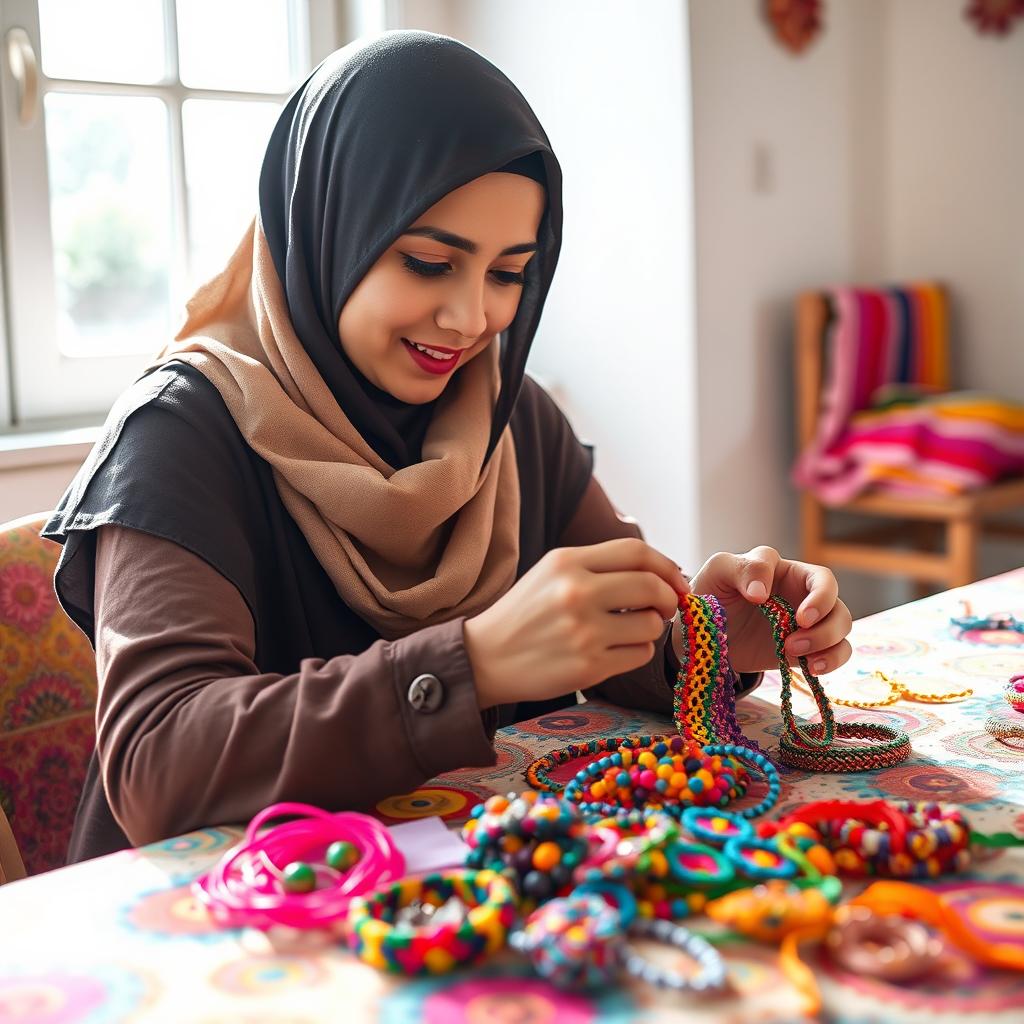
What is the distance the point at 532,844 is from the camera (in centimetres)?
67

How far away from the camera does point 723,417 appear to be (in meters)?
2.95

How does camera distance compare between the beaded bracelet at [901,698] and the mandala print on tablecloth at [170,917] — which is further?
the beaded bracelet at [901,698]

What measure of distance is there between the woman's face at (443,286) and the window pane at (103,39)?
146 centimetres

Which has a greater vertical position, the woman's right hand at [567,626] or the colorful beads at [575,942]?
the woman's right hand at [567,626]

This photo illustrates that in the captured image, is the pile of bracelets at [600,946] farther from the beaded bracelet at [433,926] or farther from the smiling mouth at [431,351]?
the smiling mouth at [431,351]

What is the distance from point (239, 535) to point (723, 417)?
2079mm

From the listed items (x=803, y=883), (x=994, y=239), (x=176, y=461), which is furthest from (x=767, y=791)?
(x=994, y=239)

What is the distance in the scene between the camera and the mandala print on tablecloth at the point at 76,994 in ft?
1.86

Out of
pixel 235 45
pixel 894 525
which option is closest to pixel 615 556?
pixel 235 45

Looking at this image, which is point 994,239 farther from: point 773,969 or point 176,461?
point 773,969

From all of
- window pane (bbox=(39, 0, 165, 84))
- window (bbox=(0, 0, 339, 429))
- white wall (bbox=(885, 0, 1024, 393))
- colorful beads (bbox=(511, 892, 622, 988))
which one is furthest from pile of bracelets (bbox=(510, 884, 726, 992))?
white wall (bbox=(885, 0, 1024, 393))

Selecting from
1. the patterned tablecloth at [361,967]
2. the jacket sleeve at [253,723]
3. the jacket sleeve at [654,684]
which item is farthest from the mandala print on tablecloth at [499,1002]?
the jacket sleeve at [654,684]

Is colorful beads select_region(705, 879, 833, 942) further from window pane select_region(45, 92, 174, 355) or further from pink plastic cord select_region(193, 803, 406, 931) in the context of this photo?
window pane select_region(45, 92, 174, 355)

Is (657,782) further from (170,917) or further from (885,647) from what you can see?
(885,647)
